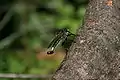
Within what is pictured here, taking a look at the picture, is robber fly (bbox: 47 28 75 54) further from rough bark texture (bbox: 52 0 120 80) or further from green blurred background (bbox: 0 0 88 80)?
green blurred background (bbox: 0 0 88 80)

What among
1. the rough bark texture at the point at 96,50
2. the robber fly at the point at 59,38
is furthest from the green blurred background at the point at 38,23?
the rough bark texture at the point at 96,50

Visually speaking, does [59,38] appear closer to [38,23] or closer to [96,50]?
[96,50]

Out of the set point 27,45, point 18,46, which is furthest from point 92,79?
point 18,46

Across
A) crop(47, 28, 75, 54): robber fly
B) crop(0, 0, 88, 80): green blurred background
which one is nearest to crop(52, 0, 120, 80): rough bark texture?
crop(47, 28, 75, 54): robber fly

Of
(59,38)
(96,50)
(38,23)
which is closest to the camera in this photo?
(96,50)

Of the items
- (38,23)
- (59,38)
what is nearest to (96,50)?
(59,38)

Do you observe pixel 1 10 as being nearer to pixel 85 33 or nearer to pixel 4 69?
pixel 4 69
